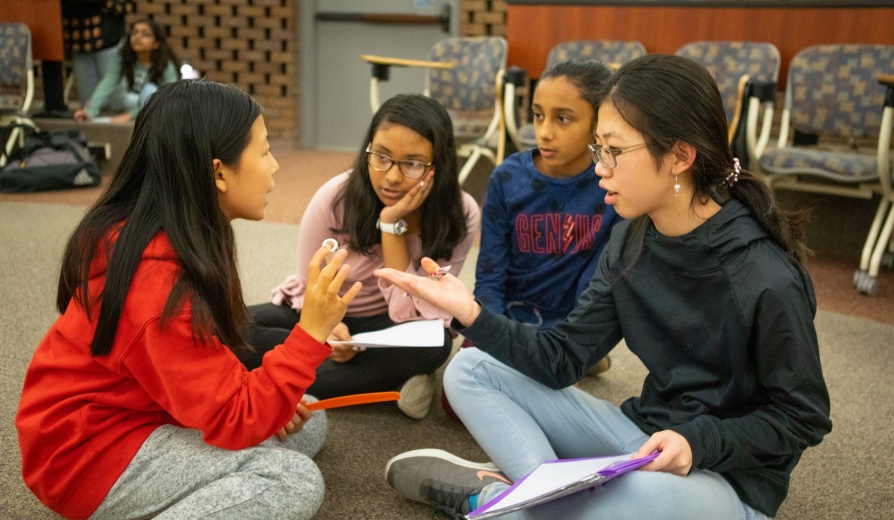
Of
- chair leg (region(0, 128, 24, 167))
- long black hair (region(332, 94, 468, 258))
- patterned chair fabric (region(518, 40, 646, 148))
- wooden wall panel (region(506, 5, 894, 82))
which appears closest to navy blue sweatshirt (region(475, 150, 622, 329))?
long black hair (region(332, 94, 468, 258))

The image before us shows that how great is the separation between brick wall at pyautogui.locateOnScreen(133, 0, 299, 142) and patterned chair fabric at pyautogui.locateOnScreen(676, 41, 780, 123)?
9.99 ft

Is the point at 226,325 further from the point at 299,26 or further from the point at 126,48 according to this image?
the point at 299,26

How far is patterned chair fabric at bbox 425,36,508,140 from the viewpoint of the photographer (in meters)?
4.16

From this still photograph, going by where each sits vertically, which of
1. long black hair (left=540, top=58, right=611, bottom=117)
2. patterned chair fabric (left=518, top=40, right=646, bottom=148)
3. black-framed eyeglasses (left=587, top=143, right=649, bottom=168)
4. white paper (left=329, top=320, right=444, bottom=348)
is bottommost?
white paper (left=329, top=320, right=444, bottom=348)

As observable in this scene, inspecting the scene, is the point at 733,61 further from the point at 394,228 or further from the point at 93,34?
the point at 93,34

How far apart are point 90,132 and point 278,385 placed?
13.0 ft

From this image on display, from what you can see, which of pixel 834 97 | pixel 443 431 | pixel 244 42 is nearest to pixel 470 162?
pixel 834 97

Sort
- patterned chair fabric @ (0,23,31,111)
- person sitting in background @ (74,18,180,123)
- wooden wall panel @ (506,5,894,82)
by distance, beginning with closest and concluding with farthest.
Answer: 1. wooden wall panel @ (506,5,894,82)
2. patterned chair fabric @ (0,23,31,111)
3. person sitting in background @ (74,18,180,123)

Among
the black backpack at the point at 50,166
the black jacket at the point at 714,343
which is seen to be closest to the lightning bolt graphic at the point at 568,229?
the black jacket at the point at 714,343

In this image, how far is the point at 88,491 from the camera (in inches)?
43.6

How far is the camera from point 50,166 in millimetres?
3936

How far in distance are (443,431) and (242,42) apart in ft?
15.4

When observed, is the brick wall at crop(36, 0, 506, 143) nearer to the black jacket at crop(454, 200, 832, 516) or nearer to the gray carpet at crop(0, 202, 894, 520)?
the gray carpet at crop(0, 202, 894, 520)

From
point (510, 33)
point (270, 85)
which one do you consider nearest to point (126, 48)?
point (270, 85)
